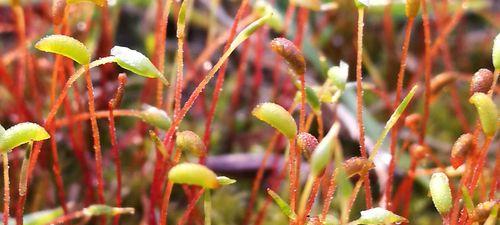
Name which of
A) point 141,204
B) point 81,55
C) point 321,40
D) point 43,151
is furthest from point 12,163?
point 321,40

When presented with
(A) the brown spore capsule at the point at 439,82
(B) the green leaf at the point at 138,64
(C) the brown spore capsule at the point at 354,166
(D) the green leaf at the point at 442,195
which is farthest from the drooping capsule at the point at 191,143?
(A) the brown spore capsule at the point at 439,82

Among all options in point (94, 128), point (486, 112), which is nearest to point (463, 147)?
point (486, 112)

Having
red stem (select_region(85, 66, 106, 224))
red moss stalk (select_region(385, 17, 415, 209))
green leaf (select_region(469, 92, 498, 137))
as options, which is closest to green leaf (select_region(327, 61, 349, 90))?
red moss stalk (select_region(385, 17, 415, 209))

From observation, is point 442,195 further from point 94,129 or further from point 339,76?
point 94,129

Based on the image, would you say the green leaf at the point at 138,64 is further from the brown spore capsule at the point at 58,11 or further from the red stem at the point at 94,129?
the brown spore capsule at the point at 58,11

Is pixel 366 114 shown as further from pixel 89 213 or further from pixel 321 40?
pixel 89 213

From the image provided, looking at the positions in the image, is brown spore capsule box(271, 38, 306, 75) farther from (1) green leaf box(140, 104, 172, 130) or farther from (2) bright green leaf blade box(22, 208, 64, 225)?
(2) bright green leaf blade box(22, 208, 64, 225)
